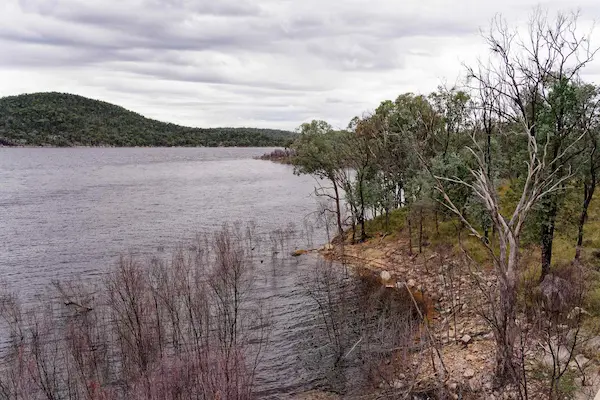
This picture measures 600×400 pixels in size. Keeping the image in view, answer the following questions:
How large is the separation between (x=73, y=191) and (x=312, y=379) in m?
80.2

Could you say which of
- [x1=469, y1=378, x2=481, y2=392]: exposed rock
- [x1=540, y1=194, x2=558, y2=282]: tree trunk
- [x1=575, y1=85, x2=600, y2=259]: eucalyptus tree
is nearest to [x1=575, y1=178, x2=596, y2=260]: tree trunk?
[x1=575, y1=85, x2=600, y2=259]: eucalyptus tree

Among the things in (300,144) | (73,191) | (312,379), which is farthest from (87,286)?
(73,191)

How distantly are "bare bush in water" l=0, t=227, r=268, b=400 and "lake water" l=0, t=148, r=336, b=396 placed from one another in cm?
249

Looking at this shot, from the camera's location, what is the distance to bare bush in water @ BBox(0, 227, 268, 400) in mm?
16422

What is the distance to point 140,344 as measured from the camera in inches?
835

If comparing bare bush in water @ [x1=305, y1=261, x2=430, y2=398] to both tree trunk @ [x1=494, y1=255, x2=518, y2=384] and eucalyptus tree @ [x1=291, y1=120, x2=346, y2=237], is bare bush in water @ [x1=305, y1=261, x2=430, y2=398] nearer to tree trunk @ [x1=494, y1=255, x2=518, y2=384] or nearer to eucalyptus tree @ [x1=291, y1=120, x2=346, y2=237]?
tree trunk @ [x1=494, y1=255, x2=518, y2=384]

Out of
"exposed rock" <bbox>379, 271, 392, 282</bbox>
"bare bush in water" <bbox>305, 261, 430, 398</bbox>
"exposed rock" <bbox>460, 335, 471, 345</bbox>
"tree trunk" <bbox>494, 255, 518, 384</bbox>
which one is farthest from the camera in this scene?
"exposed rock" <bbox>379, 271, 392, 282</bbox>

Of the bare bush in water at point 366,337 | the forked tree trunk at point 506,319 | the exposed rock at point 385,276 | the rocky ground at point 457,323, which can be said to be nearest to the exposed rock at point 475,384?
the rocky ground at point 457,323

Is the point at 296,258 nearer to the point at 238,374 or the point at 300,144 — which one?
the point at 300,144

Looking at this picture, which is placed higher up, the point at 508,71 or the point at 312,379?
Result: the point at 508,71

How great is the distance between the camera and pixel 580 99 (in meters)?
25.7

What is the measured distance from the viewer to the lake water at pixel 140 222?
30031 mm

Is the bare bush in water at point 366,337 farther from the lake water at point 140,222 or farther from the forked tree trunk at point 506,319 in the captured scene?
the forked tree trunk at point 506,319

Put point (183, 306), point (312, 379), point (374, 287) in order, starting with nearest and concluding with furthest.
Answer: point (312, 379) < point (183, 306) < point (374, 287)
